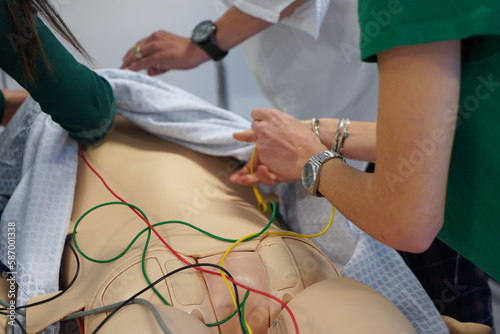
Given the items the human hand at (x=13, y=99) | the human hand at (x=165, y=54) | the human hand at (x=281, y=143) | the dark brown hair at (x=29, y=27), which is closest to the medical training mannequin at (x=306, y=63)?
the human hand at (x=165, y=54)

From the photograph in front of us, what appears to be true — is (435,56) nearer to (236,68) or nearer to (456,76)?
(456,76)

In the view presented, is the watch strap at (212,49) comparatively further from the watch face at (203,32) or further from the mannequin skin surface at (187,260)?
the mannequin skin surface at (187,260)

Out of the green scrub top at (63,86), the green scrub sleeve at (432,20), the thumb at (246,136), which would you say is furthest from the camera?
the thumb at (246,136)

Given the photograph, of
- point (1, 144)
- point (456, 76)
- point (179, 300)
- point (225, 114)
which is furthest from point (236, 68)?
point (456, 76)

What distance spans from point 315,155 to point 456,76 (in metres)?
0.28

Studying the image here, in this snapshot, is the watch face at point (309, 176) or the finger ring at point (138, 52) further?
the finger ring at point (138, 52)

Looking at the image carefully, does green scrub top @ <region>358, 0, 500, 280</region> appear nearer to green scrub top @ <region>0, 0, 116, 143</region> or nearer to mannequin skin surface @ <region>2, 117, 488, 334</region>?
mannequin skin surface @ <region>2, 117, 488, 334</region>

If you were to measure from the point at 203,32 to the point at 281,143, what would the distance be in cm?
50

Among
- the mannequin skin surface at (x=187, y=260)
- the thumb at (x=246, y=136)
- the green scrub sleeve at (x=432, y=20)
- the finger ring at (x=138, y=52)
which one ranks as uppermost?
the green scrub sleeve at (x=432, y=20)

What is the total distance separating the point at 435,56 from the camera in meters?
0.49

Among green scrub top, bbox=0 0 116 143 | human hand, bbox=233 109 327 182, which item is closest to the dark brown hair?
green scrub top, bbox=0 0 116 143

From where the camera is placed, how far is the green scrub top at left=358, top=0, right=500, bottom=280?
481 mm

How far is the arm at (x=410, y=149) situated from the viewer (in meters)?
0.49

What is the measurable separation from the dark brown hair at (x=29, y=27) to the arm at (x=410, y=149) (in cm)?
47
